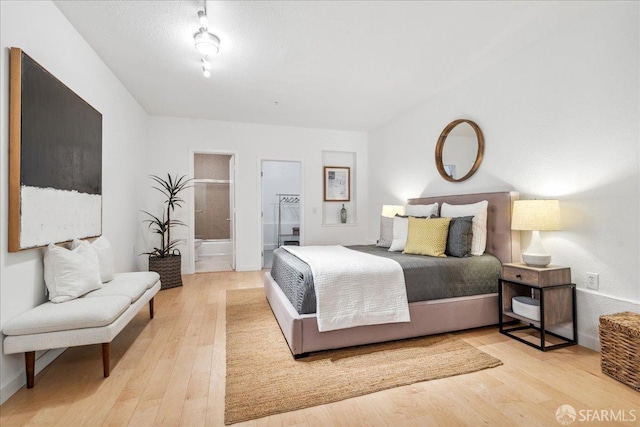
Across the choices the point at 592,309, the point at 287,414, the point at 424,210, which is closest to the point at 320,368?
the point at 287,414

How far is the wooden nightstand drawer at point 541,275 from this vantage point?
2.20 metres

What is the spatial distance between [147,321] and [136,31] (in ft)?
8.55

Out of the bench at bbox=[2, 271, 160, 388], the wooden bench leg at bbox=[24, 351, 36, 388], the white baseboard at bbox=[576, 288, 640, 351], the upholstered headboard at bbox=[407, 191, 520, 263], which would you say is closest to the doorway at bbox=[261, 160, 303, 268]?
the upholstered headboard at bbox=[407, 191, 520, 263]

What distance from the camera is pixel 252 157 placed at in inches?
202

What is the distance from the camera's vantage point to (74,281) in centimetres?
198

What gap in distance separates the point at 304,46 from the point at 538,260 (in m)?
2.72

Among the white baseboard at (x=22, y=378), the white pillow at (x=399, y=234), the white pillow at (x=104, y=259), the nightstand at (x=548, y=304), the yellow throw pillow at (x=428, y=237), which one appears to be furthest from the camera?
the white pillow at (x=399, y=234)

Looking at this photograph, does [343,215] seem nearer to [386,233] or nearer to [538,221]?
[386,233]

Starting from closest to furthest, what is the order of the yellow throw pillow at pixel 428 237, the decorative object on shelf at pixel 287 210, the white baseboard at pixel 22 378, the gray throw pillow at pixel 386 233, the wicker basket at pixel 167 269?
1. the white baseboard at pixel 22 378
2. the yellow throw pillow at pixel 428 237
3. the gray throw pillow at pixel 386 233
4. the wicker basket at pixel 167 269
5. the decorative object on shelf at pixel 287 210

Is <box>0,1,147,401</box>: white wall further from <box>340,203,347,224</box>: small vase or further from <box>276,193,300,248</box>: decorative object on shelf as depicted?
<box>276,193,300,248</box>: decorative object on shelf

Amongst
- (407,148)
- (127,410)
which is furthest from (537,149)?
(127,410)

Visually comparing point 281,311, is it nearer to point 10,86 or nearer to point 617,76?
point 10,86

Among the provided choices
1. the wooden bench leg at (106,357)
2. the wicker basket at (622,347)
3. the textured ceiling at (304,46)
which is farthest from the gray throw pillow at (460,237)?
the wooden bench leg at (106,357)

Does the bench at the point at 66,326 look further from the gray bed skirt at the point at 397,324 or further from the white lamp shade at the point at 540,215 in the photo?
the white lamp shade at the point at 540,215
